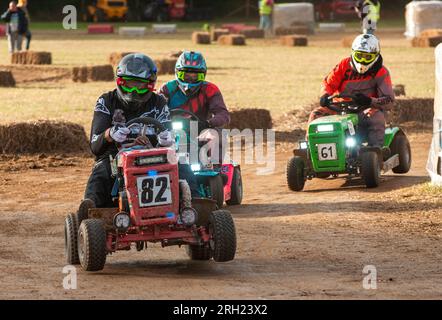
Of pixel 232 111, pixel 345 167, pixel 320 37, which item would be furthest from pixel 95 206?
pixel 320 37

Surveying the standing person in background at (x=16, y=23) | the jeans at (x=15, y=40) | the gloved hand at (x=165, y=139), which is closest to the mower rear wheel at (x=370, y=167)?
the gloved hand at (x=165, y=139)

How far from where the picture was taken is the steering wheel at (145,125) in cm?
888

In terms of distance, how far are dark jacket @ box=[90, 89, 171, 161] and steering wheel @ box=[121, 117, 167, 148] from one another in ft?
0.46

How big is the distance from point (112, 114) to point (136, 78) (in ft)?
1.26

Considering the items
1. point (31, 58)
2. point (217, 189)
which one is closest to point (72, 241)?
point (217, 189)

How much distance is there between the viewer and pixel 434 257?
920 centimetres

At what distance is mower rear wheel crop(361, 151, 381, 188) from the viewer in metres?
13.0

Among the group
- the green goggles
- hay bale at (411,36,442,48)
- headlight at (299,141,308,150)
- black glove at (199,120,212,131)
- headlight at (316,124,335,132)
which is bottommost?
headlight at (299,141,308,150)


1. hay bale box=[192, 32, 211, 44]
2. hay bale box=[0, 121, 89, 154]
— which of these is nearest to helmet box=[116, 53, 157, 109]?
hay bale box=[0, 121, 89, 154]

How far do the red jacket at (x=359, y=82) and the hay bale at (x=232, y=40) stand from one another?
27460 mm

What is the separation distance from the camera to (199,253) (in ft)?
30.3

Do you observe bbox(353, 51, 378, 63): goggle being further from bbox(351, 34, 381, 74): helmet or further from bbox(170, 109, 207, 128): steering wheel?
bbox(170, 109, 207, 128): steering wheel

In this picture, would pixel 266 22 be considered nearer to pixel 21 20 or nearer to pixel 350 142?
pixel 21 20
